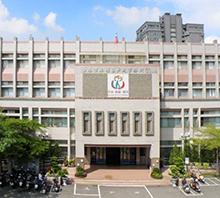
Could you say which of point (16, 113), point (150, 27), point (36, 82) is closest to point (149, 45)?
point (36, 82)

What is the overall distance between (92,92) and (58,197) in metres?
10.2

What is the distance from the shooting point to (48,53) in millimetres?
26781

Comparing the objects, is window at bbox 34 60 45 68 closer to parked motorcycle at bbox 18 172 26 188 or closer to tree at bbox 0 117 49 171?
tree at bbox 0 117 49 171

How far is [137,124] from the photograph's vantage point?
2305cm

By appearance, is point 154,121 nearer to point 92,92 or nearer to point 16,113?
point 92,92

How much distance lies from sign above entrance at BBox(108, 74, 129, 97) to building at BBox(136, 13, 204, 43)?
56917 mm

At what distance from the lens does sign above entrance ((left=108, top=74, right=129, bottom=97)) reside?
74.9 ft

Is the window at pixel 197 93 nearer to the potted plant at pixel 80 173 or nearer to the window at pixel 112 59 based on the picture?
the window at pixel 112 59

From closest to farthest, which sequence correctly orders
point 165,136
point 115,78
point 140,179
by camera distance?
point 140,179
point 115,78
point 165,136

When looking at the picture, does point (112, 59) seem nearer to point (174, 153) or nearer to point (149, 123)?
point (149, 123)

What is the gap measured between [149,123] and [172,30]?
60228 millimetres

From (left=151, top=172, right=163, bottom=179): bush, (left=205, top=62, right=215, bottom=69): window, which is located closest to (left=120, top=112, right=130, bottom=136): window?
(left=151, top=172, right=163, bottom=179): bush

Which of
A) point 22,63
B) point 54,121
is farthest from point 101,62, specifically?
point 22,63

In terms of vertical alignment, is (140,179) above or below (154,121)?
below
